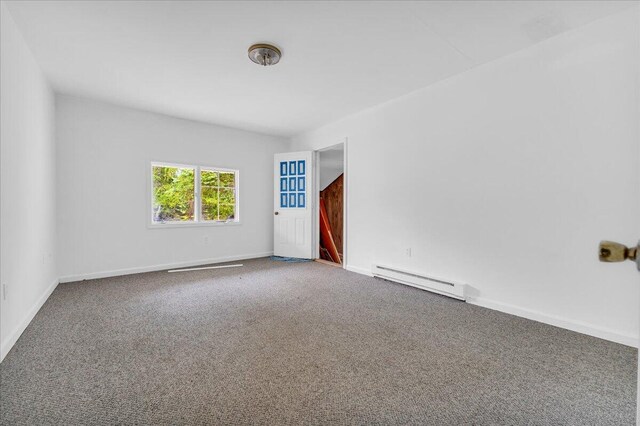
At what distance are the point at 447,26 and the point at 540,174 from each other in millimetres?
1465

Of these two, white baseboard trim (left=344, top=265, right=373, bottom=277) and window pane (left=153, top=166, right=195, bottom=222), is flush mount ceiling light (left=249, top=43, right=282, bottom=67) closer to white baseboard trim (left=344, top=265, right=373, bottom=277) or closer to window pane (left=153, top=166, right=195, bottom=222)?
window pane (left=153, top=166, right=195, bottom=222)

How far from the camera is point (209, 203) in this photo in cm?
486

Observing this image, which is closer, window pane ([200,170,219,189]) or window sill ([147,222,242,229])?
window sill ([147,222,242,229])

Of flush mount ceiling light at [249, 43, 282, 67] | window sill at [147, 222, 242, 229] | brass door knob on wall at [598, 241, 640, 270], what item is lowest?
window sill at [147, 222, 242, 229]

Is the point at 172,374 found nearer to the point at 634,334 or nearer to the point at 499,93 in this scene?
the point at 634,334

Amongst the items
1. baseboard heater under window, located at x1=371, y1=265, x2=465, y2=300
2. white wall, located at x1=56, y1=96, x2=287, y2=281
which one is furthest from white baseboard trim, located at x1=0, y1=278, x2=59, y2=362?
baseboard heater under window, located at x1=371, y1=265, x2=465, y2=300

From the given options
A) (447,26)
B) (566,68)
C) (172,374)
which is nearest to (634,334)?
(566,68)

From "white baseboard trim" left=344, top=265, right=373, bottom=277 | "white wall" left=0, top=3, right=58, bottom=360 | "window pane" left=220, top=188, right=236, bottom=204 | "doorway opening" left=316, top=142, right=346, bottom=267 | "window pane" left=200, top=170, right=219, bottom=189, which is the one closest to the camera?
"white wall" left=0, top=3, right=58, bottom=360

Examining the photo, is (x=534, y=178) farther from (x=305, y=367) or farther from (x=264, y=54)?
(x=264, y=54)

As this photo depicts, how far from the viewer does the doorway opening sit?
5.45 m

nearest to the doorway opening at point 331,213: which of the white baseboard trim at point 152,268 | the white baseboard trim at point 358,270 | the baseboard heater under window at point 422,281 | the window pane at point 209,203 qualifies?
the white baseboard trim at point 358,270

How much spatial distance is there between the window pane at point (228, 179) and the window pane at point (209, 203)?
0.62ft

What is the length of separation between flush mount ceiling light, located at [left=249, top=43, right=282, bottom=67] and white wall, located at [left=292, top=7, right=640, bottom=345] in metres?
1.75

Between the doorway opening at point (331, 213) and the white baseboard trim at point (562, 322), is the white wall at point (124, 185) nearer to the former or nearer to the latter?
the doorway opening at point (331, 213)
